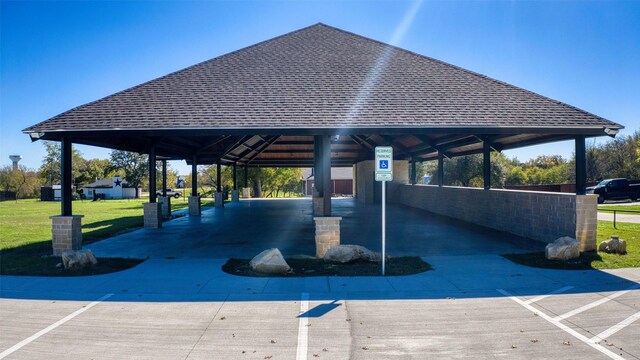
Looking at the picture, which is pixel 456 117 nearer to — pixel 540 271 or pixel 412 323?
pixel 540 271

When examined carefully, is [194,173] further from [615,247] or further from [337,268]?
[615,247]

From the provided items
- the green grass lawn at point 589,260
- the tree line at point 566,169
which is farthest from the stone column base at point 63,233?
the tree line at point 566,169

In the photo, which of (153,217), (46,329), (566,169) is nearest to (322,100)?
(46,329)

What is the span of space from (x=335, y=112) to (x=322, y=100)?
3.06ft

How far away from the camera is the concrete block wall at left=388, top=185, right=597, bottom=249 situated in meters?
11.0

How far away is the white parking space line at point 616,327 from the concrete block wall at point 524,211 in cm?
541

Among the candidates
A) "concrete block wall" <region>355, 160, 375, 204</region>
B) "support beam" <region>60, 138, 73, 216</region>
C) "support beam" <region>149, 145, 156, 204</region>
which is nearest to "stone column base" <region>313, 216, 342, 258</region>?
"support beam" <region>60, 138, 73, 216</region>

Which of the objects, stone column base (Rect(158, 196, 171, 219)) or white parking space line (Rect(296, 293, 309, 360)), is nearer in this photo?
white parking space line (Rect(296, 293, 309, 360))

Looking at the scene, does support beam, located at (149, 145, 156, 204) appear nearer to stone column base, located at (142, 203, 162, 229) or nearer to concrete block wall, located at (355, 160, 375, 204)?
stone column base, located at (142, 203, 162, 229)

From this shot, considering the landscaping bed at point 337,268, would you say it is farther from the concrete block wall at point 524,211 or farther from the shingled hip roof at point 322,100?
the concrete block wall at point 524,211

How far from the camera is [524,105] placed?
11820 millimetres

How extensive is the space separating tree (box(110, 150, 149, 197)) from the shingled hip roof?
2473 inches

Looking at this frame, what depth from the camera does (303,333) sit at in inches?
223

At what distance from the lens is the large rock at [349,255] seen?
979 cm
